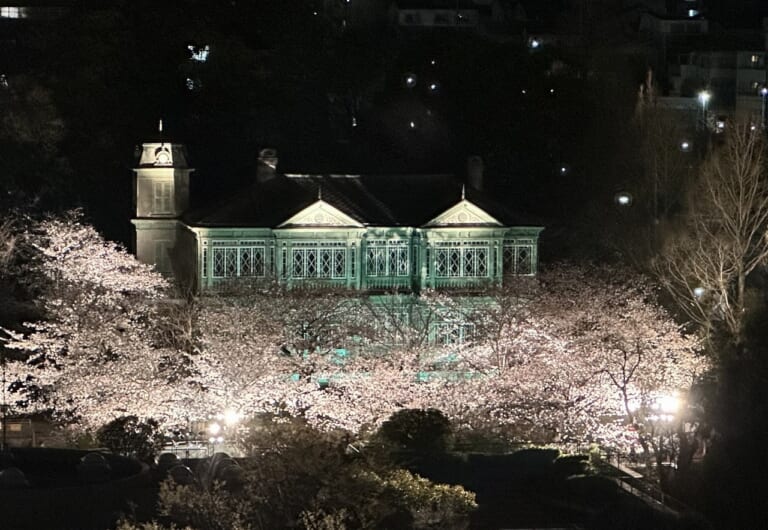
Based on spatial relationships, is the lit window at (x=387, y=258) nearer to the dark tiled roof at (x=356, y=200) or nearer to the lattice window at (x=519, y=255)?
the dark tiled roof at (x=356, y=200)

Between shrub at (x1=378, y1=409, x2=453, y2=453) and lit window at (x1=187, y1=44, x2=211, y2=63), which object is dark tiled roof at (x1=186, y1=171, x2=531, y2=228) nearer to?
shrub at (x1=378, y1=409, x2=453, y2=453)

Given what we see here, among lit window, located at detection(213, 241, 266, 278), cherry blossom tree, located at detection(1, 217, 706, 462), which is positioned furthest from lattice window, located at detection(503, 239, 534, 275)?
lit window, located at detection(213, 241, 266, 278)

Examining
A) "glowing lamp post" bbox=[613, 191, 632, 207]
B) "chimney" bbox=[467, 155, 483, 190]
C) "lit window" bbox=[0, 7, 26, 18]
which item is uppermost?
"lit window" bbox=[0, 7, 26, 18]

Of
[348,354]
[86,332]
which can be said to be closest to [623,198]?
[348,354]

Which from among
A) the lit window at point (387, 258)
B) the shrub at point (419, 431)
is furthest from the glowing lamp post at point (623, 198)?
the shrub at point (419, 431)

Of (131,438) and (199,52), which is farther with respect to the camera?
(199,52)

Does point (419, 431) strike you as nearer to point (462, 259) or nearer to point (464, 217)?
point (462, 259)

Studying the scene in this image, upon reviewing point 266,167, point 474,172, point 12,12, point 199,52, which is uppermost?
point 12,12

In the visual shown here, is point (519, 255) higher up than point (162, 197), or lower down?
lower down
